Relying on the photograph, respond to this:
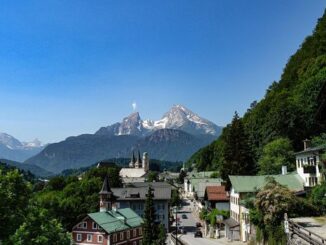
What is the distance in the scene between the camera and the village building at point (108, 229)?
81.1 meters

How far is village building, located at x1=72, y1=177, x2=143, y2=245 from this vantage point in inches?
3194

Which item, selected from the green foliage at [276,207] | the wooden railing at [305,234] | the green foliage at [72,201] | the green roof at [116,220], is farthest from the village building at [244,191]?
the green foliage at [72,201]

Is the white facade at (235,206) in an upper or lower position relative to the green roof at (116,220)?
upper

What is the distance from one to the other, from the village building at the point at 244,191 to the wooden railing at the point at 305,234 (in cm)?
2621

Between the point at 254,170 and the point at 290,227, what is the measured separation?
58757 mm

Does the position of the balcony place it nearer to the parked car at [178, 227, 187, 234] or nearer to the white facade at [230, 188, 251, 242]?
the white facade at [230, 188, 251, 242]

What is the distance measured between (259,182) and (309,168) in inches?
373

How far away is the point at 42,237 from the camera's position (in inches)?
1193

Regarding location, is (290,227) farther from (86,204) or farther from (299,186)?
(86,204)

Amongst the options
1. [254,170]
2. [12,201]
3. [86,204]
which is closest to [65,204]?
[86,204]

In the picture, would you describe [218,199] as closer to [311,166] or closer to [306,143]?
[306,143]

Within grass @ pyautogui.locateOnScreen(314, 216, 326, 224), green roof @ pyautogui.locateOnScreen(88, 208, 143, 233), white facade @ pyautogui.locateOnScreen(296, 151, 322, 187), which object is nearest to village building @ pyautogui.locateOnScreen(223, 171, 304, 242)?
white facade @ pyautogui.locateOnScreen(296, 151, 322, 187)

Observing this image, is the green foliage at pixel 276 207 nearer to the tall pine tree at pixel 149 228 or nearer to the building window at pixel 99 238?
the tall pine tree at pixel 149 228

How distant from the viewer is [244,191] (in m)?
61.2
